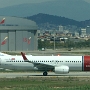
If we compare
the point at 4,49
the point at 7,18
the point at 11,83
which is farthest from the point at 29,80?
the point at 7,18

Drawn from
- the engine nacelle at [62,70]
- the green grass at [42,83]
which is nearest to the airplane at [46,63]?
the engine nacelle at [62,70]

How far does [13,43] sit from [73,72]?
100661 mm

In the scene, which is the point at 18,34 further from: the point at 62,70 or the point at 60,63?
the point at 62,70

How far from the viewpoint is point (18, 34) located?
16350cm

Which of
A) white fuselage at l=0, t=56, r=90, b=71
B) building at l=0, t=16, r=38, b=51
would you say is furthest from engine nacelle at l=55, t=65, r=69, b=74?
building at l=0, t=16, r=38, b=51

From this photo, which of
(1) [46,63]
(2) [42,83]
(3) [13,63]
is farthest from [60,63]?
(2) [42,83]

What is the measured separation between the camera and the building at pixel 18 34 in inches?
6275

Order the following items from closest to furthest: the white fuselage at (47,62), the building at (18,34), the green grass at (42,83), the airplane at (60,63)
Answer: the green grass at (42,83), the airplane at (60,63), the white fuselage at (47,62), the building at (18,34)

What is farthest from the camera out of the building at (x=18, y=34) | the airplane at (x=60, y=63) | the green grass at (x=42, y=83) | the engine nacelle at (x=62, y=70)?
the building at (x=18, y=34)

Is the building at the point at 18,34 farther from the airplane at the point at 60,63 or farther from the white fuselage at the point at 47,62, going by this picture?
the airplane at the point at 60,63

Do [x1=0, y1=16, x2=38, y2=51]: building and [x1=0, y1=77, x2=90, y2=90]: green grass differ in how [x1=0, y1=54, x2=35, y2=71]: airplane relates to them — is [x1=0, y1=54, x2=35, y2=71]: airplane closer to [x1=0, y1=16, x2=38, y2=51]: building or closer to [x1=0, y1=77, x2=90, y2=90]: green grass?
[x1=0, y1=77, x2=90, y2=90]: green grass

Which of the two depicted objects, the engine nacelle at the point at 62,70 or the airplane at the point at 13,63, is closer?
the engine nacelle at the point at 62,70

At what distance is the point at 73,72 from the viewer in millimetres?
62062

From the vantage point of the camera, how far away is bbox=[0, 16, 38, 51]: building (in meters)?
159
